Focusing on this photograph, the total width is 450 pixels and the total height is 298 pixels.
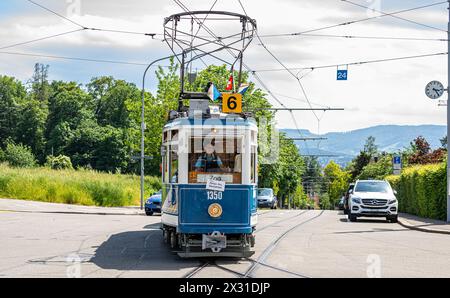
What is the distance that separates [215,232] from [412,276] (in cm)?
418

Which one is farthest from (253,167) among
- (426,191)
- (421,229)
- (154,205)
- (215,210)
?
(154,205)

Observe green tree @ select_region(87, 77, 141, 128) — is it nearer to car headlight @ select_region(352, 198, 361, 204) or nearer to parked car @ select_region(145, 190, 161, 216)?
parked car @ select_region(145, 190, 161, 216)

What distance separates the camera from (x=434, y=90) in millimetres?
28922

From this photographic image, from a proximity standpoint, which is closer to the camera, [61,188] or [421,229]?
[421,229]

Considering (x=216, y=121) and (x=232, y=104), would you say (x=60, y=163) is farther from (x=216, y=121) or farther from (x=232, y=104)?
(x=216, y=121)

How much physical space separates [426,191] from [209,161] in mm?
18602

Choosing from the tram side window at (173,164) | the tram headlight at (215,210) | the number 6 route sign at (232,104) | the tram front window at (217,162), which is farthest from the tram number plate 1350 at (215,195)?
the number 6 route sign at (232,104)

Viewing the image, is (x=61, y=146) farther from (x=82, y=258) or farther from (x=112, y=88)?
(x=82, y=258)

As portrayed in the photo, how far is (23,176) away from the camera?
146 feet

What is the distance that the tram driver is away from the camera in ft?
51.9

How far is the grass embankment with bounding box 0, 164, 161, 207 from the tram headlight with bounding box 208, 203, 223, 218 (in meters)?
29.8

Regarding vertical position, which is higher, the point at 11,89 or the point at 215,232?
the point at 11,89
